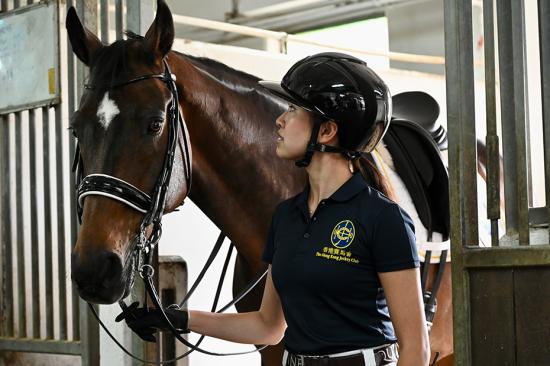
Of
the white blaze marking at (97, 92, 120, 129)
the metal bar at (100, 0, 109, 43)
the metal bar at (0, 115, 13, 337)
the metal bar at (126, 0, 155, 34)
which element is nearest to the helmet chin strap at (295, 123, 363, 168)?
the white blaze marking at (97, 92, 120, 129)

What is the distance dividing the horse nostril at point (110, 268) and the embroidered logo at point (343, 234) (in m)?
0.55

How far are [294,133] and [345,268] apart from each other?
0.94ft

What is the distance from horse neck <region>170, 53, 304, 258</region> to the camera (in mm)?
2229

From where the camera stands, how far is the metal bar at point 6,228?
3004 mm

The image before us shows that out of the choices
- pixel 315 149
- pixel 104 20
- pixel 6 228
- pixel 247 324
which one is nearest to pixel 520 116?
pixel 315 149

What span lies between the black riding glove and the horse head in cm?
8

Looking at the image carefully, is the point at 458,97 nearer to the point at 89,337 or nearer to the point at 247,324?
the point at 247,324

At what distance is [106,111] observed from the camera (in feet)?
6.42

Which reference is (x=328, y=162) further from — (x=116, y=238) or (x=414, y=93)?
(x=414, y=93)

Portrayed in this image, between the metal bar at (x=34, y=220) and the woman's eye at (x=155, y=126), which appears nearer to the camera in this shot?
the woman's eye at (x=155, y=126)

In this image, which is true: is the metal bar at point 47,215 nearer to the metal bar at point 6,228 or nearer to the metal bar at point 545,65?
the metal bar at point 6,228

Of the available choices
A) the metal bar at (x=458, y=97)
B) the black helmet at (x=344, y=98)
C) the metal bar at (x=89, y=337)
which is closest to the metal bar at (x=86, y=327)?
the metal bar at (x=89, y=337)

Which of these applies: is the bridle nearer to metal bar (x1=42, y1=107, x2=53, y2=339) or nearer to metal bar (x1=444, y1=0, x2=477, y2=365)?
metal bar (x1=444, y1=0, x2=477, y2=365)

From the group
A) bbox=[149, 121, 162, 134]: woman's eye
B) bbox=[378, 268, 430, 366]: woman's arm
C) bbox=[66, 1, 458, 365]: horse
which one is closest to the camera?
bbox=[378, 268, 430, 366]: woman's arm
